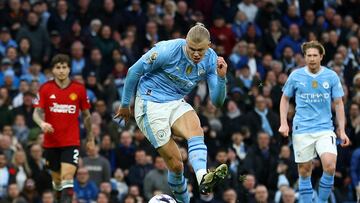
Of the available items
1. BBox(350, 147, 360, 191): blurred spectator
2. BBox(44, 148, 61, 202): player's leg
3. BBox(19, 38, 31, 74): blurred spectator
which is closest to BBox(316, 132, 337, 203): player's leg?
BBox(44, 148, 61, 202): player's leg

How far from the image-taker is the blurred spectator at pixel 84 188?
71.2ft

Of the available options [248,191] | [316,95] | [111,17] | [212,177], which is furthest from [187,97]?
[212,177]

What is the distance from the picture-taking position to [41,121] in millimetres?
17672

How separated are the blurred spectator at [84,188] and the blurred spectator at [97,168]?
35 centimetres

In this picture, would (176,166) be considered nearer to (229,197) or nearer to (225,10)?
(229,197)

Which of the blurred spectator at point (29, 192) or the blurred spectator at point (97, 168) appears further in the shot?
the blurred spectator at point (97, 168)

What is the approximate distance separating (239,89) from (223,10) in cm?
415

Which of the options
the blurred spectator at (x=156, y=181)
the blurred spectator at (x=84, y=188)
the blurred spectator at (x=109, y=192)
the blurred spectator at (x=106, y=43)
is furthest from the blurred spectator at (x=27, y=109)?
the blurred spectator at (x=106, y=43)

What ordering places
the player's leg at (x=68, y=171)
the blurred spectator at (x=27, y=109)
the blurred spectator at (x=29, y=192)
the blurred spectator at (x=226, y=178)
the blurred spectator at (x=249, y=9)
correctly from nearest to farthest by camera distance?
the player's leg at (x=68, y=171) < the blurred spectator at (x=29, y=192) < the blurred spectator at (x=226, y=178) < the blurred spectator at (x=27, y=109) < the blurred spectator at (x=249, y=9)

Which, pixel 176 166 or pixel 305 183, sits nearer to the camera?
pixel 176 166

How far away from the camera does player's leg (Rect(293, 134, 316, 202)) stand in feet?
55.0

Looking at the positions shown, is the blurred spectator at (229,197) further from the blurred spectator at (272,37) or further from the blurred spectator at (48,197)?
the blurred spectator at (272,37)

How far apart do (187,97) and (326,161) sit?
8233 millimetres

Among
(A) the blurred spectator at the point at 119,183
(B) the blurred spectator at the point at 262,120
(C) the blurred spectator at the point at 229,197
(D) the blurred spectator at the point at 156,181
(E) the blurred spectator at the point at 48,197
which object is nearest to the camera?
(E) the blurred spectator at the point at 48,197
